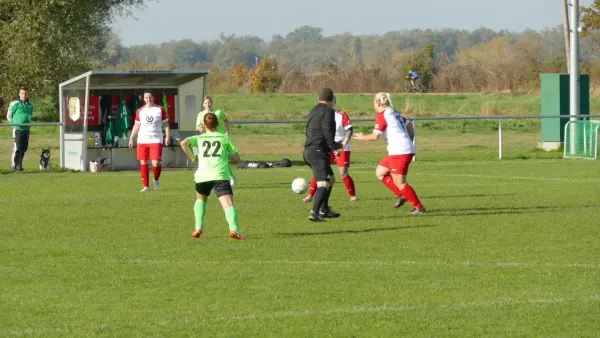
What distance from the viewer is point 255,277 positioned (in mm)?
10414

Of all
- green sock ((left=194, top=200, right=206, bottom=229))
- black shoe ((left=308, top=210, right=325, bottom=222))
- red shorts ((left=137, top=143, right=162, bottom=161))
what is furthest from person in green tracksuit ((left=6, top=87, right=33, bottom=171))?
green sock ((left=194, top=200, right=206, bottom=229))

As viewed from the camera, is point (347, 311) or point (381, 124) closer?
point (347, 311)

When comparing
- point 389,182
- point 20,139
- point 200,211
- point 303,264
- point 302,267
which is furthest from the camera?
point 20,139

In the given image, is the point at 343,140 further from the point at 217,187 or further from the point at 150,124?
the point at 217,187

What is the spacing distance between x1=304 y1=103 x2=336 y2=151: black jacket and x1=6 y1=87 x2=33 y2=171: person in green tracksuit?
13.9 m

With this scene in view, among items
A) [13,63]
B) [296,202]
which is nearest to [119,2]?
[13,63]

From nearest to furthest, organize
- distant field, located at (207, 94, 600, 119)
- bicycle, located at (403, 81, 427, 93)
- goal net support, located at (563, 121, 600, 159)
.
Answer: goal net support, located at (563, 121, 600, 159) → distant field, located at (207, 94, 600, 119) → bicycle, located at (403, 81, 427, 93)

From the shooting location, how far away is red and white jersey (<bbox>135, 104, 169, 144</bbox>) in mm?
20438

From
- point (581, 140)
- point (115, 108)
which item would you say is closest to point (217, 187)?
point (115, 108)

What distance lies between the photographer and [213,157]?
13.2 m

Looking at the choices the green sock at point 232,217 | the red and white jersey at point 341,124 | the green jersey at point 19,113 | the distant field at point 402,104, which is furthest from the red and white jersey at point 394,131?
the distant field at point 402,104

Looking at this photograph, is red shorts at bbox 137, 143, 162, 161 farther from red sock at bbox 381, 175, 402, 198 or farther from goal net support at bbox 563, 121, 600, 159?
goal net support at bbox 563, 121, 600, 159

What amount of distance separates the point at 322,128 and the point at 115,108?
14.5 metres

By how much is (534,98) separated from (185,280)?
56390 mm
